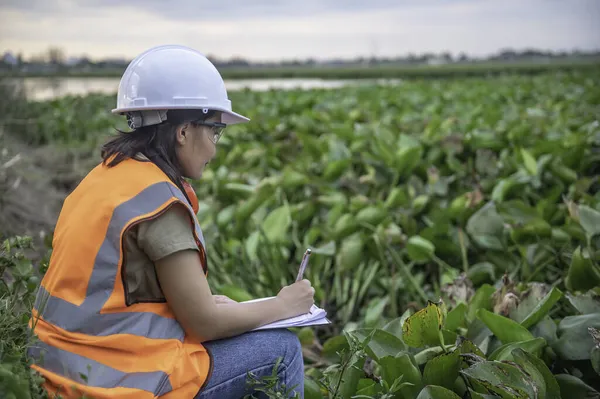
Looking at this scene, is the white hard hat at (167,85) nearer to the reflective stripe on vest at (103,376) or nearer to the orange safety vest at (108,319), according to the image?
the orange safety vest at (108,319)

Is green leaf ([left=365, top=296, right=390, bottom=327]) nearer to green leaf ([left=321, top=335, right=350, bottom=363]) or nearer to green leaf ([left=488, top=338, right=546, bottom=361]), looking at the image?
green leaf ([left=321, top=335, right=350, bottom=363])

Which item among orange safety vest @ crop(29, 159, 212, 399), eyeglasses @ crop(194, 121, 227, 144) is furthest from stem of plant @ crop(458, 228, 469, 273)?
orange safety vest @ crop(29, 159, 212, 399)

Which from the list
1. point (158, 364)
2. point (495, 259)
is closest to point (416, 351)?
point (158, 364)

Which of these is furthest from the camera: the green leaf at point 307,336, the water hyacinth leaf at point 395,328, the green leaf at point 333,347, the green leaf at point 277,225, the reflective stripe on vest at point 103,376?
the green leaf at point 277,225

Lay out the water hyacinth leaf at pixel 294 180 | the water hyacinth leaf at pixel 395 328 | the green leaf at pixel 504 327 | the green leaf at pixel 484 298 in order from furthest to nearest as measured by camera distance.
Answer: the water hyacinth leaf at pixel 294 180, the green leaf at pixel 484 298, the water hyacinth leaf at pixel 395 328, the green leaf at pixel 504 327

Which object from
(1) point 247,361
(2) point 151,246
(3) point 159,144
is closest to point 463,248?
(1) point 247,361

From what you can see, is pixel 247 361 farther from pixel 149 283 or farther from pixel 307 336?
pixel 307 336

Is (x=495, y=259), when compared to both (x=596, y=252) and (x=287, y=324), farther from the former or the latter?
(x=287, y=324)

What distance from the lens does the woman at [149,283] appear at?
4.30 ft

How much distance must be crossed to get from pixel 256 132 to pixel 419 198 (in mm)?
A: 2405

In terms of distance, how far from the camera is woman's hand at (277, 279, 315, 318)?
1522 mm

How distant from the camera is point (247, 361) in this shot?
1.46 meters

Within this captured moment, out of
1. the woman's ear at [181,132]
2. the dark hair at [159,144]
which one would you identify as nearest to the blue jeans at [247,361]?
the dark hair at [159,144]

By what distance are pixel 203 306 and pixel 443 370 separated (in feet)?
2.17
